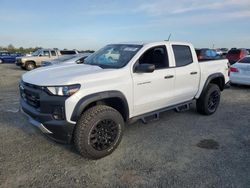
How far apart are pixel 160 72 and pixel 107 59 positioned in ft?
3.52

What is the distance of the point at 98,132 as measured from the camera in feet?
12.6

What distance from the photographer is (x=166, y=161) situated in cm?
379

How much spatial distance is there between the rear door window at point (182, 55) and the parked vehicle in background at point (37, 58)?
54.0 feet

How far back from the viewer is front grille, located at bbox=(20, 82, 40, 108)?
365cm

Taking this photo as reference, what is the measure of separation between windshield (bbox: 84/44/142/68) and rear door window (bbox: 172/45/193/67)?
99 centimetres

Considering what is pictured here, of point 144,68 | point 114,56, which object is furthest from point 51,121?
point 114,56

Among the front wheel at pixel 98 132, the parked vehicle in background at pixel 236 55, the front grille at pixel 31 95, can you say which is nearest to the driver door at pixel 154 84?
the front wheel at pixel 98 132

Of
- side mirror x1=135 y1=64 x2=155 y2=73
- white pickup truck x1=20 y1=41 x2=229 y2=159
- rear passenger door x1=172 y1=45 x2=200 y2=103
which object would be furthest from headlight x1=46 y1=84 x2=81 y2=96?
rear passenger door x1=172 y1=45 x2=200 y2=103

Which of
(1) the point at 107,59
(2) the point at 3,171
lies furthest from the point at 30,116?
(1) the point at 107,59

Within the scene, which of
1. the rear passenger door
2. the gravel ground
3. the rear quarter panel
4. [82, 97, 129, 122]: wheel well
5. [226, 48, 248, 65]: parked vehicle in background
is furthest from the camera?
[226, 48, 248, 65]: parked vehicle in background

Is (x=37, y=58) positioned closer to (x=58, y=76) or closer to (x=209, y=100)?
(x=209, y=100)

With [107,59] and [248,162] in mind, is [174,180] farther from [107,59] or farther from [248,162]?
[107,59]

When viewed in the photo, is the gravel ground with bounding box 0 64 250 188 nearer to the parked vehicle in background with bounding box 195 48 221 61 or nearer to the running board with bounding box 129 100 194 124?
the running board with bounding box 129 100 194 124

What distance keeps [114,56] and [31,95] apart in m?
1.76
